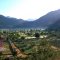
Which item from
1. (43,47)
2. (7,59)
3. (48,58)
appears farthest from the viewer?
(7,59)

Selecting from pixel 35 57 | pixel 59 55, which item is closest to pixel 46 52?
pixel 35 57

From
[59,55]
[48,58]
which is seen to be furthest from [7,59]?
[48,58]

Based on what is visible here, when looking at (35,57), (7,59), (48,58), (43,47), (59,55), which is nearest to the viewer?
(35,57)

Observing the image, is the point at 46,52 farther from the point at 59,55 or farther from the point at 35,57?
the point at 59,55

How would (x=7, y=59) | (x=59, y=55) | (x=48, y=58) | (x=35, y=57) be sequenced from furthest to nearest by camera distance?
(x=7, y=59) → (x=59, y=55) → (x=48, y=58) → (x=35, y=57)

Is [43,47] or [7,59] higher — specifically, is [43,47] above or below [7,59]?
above

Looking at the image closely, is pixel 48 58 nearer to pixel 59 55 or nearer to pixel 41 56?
pixel 41 56

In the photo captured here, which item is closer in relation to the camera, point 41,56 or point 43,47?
point 41,56

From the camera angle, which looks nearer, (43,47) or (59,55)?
(43,47)

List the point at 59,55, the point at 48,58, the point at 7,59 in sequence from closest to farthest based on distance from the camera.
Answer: the point at 48,58, the point at 59,55, the point at 7,59
